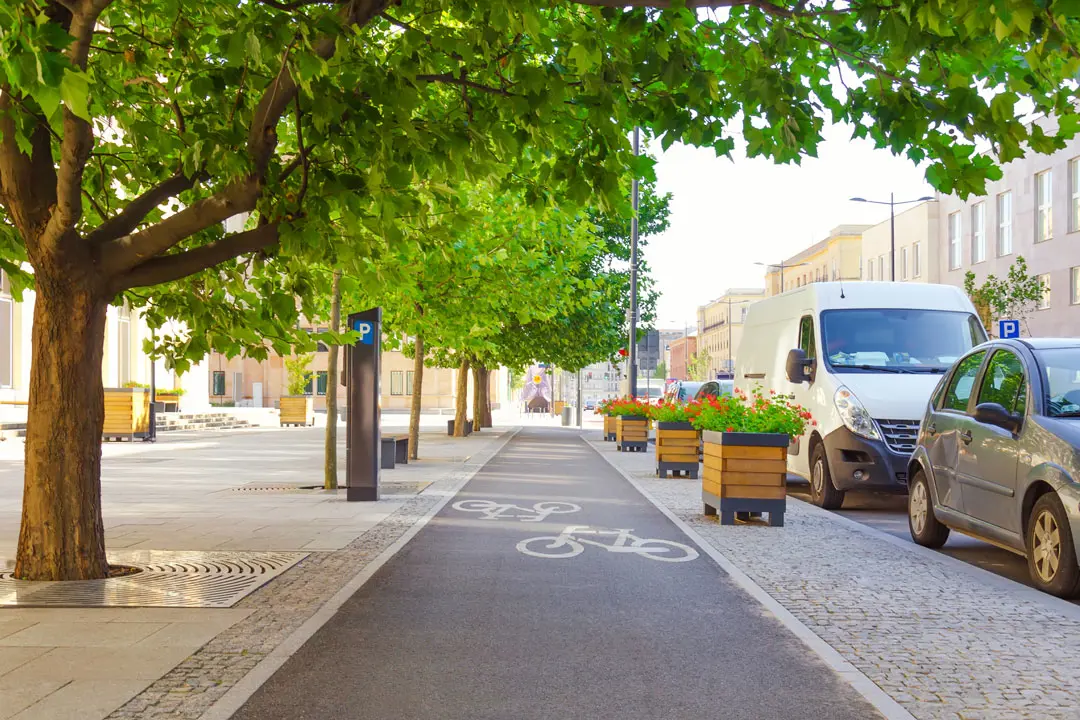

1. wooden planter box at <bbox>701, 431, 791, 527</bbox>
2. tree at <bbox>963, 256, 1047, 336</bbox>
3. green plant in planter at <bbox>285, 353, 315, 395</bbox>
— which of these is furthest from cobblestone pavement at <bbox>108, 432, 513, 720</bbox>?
green plant in planter at <bbox>285, 353, 315, 395</bbox>

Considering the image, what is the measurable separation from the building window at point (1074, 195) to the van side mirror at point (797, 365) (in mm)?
30454

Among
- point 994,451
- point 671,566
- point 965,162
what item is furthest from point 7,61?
point 994,451

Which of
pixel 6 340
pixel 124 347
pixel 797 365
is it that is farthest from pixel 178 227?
pixel 124 347

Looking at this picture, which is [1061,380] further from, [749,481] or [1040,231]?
[1040,231]

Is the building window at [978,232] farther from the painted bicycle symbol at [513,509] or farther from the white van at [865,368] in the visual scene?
the painted bicycle symbol at [513,509]

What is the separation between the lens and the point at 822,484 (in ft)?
46.0

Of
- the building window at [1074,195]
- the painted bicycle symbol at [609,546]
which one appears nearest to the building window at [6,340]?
the painted bicycle symbol at [609,546]

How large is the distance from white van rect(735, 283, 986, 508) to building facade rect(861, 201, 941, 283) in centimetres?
3738

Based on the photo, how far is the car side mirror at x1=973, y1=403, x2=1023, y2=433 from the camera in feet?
27.7

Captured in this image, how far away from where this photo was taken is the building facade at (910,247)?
5722 cm

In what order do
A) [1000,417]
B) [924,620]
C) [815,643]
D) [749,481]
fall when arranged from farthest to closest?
[749,481] → [1000,417] → [924,620] → [815,643]

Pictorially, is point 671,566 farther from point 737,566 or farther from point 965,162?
point 965,162

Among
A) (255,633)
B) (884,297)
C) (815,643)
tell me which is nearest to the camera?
(815,643)

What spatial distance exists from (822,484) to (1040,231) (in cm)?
3427
